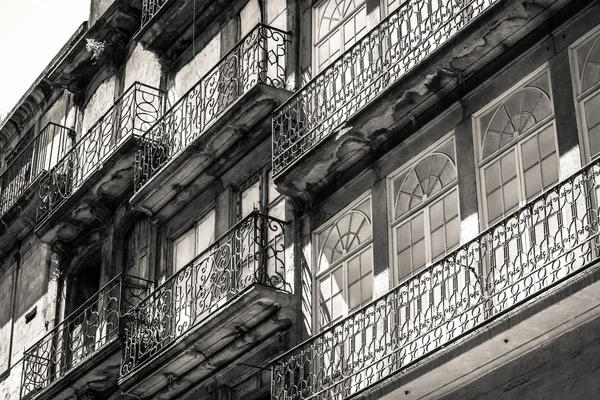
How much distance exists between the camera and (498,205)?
16.1 meters

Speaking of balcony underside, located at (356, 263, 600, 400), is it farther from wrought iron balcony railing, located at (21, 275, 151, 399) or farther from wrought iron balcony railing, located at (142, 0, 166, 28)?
wrought iron balcony railing, located at (142, 0, 166, 28)

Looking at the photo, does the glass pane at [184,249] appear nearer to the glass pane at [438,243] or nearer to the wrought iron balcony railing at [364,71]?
the wrought iron balcony railing at [364,71]

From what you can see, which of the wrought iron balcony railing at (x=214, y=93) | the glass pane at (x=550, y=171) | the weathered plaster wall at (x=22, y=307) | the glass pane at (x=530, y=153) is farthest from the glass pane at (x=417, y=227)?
the weathered plaster wall at (x=22, y=307)

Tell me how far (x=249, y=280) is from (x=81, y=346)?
431 cm

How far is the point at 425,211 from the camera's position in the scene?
1719 cm

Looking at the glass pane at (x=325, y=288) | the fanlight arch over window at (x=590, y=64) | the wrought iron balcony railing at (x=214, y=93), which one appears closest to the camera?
the fanlight arch over window at (x=590, y=64)

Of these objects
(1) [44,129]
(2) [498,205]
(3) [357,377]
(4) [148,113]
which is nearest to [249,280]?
(3) [357,377]

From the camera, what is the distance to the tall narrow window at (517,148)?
15.7 m

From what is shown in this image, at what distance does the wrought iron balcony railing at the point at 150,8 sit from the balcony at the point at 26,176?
3043mm

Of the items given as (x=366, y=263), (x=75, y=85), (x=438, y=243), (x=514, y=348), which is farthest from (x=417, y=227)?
(x=75, y=85)

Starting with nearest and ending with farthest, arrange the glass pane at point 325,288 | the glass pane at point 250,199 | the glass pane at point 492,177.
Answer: the glass pane at point 492,177, the glass pane at point 325,288, the glass pane at point 250,199

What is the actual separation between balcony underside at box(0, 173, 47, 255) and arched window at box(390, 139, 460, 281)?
32.5 feet

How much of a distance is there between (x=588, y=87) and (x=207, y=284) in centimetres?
652

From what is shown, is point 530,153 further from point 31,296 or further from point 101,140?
point 31,296
